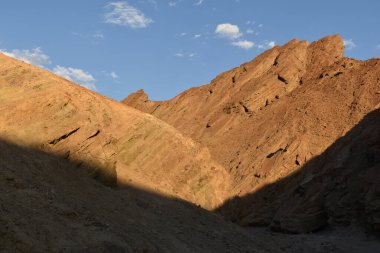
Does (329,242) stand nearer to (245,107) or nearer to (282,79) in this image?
(245,107)

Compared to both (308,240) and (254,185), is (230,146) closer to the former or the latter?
(254,185)

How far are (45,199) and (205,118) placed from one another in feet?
135

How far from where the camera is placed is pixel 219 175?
2191 centimetres

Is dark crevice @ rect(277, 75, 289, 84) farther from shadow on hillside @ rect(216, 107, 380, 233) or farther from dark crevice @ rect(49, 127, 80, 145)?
dark crevice @ rect(49, 127, 80, 145)

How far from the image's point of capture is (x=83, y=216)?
405 inches

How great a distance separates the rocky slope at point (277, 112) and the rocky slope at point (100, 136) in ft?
26.3

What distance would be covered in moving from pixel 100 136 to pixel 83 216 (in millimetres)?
4822

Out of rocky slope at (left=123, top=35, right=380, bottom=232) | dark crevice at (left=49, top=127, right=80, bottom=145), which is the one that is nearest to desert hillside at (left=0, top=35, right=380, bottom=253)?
dark crevice at (left=49, top=127, right=80, bottom=145)

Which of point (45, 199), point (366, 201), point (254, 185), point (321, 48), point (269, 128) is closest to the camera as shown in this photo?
point (45, 199)

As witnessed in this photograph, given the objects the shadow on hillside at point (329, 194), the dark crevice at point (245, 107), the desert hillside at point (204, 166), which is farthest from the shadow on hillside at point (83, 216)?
the dark crevice at point (245, 107)

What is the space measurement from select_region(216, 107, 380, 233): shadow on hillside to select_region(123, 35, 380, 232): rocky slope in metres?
0.14

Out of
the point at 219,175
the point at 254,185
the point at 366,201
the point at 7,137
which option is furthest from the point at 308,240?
the point at 7,137

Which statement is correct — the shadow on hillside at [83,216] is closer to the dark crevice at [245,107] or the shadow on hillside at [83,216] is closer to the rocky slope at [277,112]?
the rocky slope at [277,112]

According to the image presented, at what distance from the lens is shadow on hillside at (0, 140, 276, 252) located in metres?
8.51
